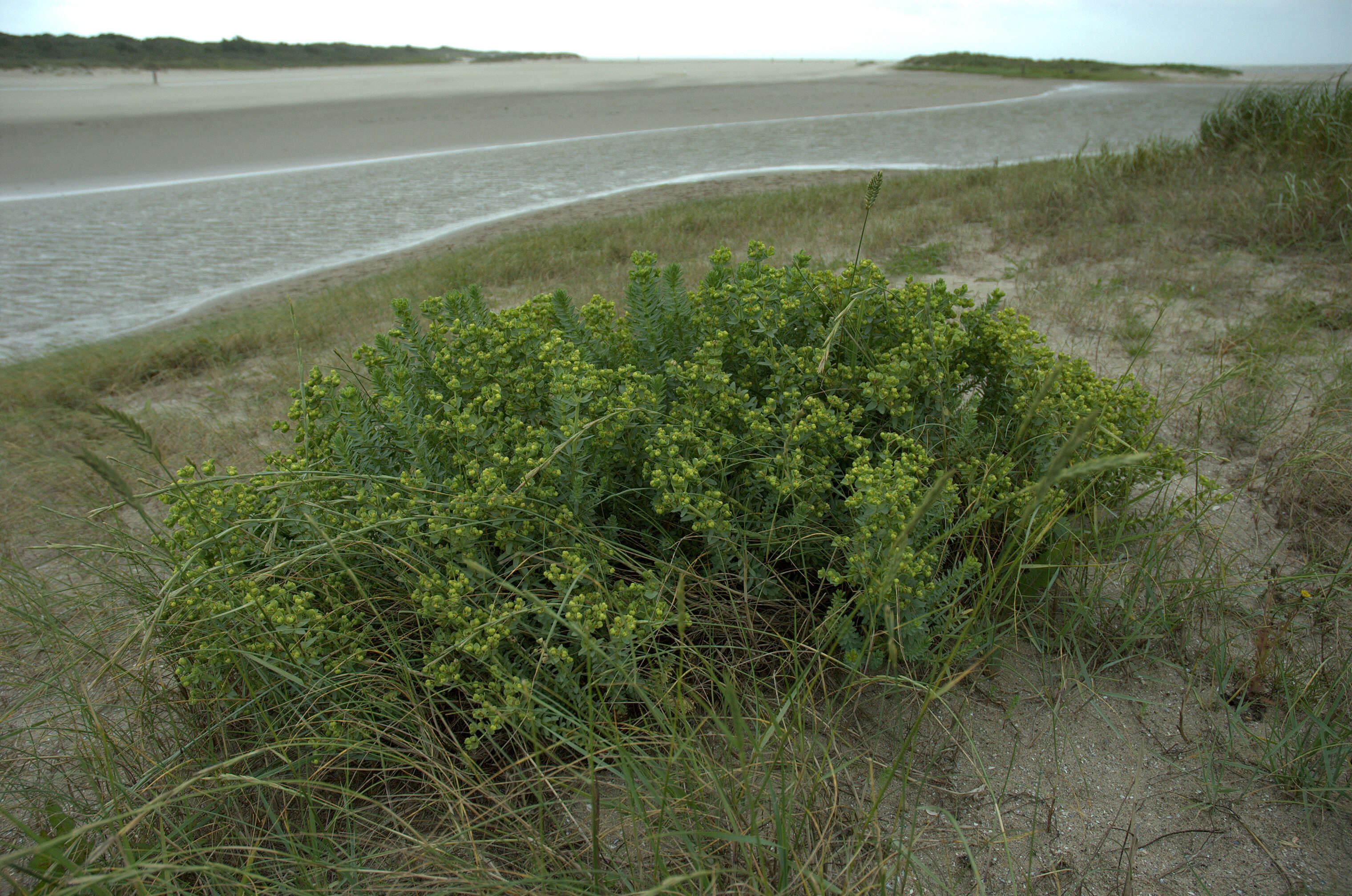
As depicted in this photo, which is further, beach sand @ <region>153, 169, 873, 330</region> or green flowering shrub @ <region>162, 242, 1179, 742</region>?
beach sand @ <region>153, 169, 873, 330</region>

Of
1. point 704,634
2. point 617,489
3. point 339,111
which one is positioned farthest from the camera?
point 339,111

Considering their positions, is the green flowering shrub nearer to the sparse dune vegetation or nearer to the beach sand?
the sparse dune vegetation

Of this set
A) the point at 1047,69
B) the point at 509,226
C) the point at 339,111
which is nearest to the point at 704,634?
the point at 509,226

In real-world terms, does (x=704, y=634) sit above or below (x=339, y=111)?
below

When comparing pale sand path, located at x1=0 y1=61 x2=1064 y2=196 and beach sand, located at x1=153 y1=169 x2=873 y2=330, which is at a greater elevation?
pale sand path, located at x1=0 y1=61 x2=1064 y2=196

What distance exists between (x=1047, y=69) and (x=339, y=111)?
4970cm

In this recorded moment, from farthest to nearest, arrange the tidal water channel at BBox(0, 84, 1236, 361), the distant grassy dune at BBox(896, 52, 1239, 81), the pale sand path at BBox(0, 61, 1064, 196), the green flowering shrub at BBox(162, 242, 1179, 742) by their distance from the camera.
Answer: the distant grassy dune at BBox(896, 52, 1239, 81), the pale sand path at BBox(0, 61, 1064, 196), the tidal water channel at BBox(0, 84, 1236, 361), the green flowering shrub at BBox(162, 242, 1179, 742)

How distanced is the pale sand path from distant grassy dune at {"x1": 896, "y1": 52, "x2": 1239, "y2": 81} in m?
5.05

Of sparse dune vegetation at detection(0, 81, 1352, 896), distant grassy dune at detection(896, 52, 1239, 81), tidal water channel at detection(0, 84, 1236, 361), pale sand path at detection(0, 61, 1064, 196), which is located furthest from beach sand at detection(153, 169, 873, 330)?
distant grassy dune at detection(896, 52, 1239, 81)

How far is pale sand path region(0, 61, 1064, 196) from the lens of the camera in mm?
20422

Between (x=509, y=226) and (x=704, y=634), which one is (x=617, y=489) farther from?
(x=509, y=226)

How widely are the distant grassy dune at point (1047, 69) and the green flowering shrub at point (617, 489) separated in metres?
55.2

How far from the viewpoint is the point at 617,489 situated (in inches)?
91.0

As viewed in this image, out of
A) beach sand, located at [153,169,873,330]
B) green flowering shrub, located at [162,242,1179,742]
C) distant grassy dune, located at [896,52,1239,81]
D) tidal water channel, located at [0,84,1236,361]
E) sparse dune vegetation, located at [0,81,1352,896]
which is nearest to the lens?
sparse dune vegetation, located at [0,81,1352,896]
